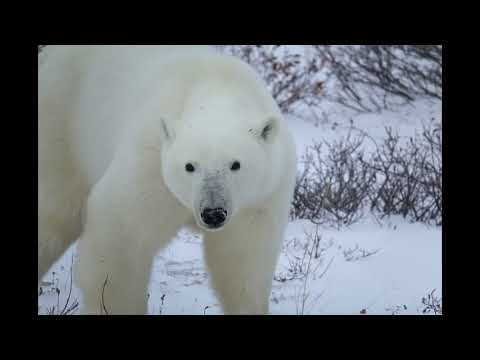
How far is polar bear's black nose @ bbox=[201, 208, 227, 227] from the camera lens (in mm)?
2428

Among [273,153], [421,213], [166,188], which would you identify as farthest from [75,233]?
[421,213]

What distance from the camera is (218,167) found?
2.52m

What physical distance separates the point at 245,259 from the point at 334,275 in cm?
111

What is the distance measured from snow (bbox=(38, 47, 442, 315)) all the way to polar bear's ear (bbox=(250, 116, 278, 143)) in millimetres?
907

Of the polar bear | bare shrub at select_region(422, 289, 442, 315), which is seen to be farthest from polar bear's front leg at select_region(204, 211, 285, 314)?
bare shrub at select_region(422, 289, 442, 315)

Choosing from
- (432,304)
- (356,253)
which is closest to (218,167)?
(432,304)

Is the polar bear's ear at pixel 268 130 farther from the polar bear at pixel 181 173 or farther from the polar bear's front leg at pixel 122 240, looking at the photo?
the polar bear's front leg at pixel 122 240

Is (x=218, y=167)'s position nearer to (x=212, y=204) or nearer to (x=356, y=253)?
(x=212, y=204)

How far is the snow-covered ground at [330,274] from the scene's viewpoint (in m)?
3.50

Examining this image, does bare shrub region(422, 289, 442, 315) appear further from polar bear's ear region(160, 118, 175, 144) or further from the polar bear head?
polar bear's ear region(160, 118, 175, 144)

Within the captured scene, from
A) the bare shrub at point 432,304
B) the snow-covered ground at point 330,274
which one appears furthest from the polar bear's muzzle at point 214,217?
the bare shrub at point 432,304
